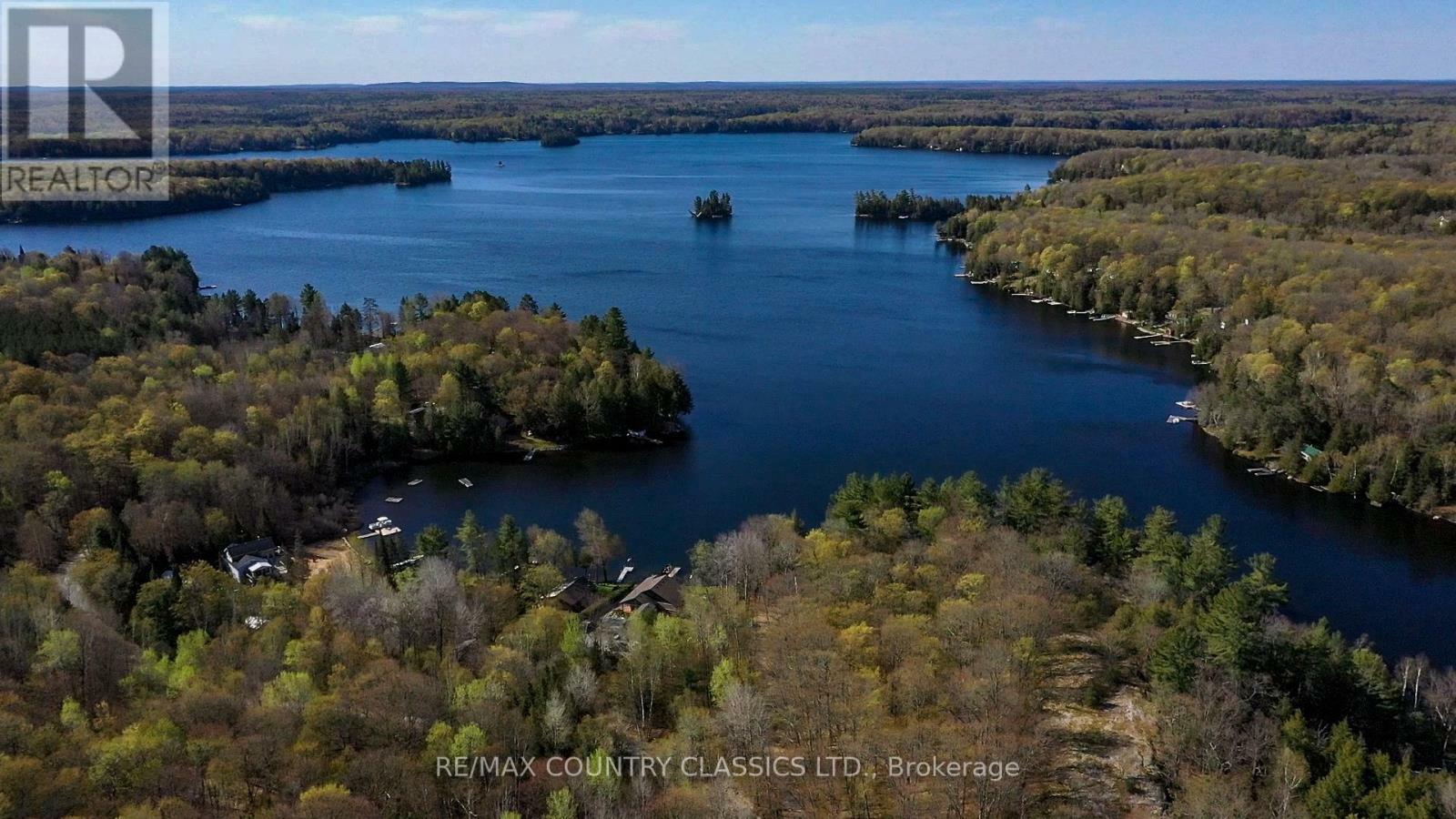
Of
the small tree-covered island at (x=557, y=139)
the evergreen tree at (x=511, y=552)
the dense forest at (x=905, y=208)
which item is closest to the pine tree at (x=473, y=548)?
the evergreen tree at (x=511, y=552)

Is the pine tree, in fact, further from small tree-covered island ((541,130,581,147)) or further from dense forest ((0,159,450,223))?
small tree-covered island ((541,130,581,147))

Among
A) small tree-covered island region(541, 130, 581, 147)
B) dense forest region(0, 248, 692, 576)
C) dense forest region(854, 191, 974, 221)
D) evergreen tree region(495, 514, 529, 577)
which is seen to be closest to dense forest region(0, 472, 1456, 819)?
evergreen tree region(495, 514, 529, 577)

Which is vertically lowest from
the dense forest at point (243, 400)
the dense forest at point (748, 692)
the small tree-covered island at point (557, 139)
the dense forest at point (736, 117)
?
the dense forest at point (748, 692)

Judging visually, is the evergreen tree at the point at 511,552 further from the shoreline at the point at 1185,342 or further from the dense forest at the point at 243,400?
the shoreline at the point at 1185,342

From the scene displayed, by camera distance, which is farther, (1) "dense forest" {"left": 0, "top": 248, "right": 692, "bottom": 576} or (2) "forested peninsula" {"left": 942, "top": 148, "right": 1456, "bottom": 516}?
(2) "forested peninsula" {"left": 942, "top": 148, "right": 1456, "bottom": 516}

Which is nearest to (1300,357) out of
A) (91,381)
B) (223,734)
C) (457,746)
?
(457,746)
